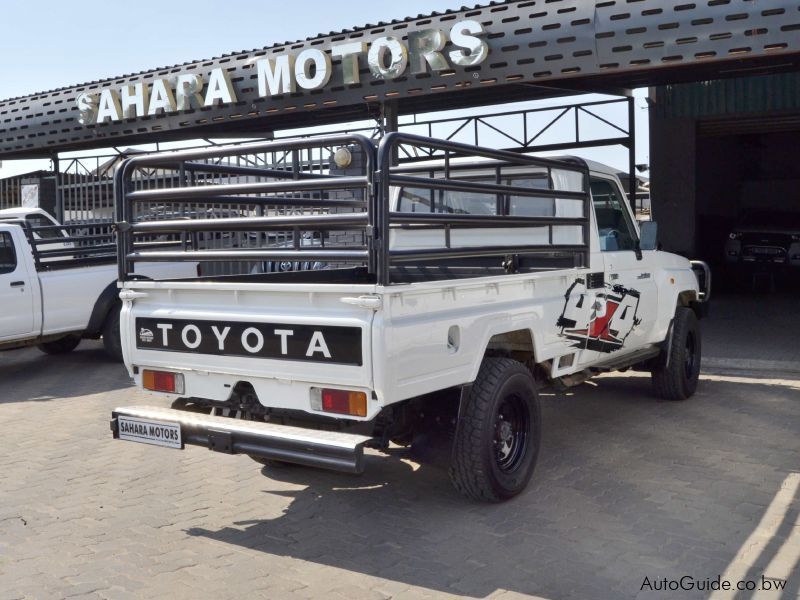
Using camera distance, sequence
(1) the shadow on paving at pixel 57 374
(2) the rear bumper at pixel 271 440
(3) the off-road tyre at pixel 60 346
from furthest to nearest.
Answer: (3) the off-road tyre at pixel 60 346
(1) the shadow on paving at pixel 57 374
(2) the rear bumper at pixel 271 440

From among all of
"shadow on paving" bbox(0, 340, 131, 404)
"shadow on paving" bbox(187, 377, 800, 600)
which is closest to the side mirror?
"shadow on paving" bbox(187, 377, 800, 600)

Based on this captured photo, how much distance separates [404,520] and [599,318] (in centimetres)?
214

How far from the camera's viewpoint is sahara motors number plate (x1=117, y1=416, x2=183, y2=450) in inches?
170

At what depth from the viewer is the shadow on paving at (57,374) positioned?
855 cm

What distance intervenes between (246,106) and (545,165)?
25.1ft

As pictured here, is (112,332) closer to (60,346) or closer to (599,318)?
(60,346)

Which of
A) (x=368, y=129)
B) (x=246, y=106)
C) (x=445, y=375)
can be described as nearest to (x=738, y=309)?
(x=368, y=129)

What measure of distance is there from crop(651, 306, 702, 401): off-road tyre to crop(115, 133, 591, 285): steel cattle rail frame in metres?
2.12

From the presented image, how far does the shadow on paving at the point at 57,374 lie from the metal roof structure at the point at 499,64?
4118 mm

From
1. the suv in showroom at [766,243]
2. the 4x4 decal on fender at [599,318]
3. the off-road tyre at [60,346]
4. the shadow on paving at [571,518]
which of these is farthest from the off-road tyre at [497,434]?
the suv in showroom at [766,243]

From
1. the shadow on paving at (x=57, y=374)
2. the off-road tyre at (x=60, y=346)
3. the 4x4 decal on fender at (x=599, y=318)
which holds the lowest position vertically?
the shadow on paving at (x=57, y=374)

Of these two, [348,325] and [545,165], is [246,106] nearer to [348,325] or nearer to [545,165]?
[545,165]

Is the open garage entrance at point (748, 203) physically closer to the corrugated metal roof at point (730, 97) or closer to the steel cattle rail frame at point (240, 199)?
the corrugated metal roof at point (730, 97)

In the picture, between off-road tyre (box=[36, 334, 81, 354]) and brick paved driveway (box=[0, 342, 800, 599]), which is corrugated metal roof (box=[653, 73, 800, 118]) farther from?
off-road tyre (box=[36, 334, 81, 354])
